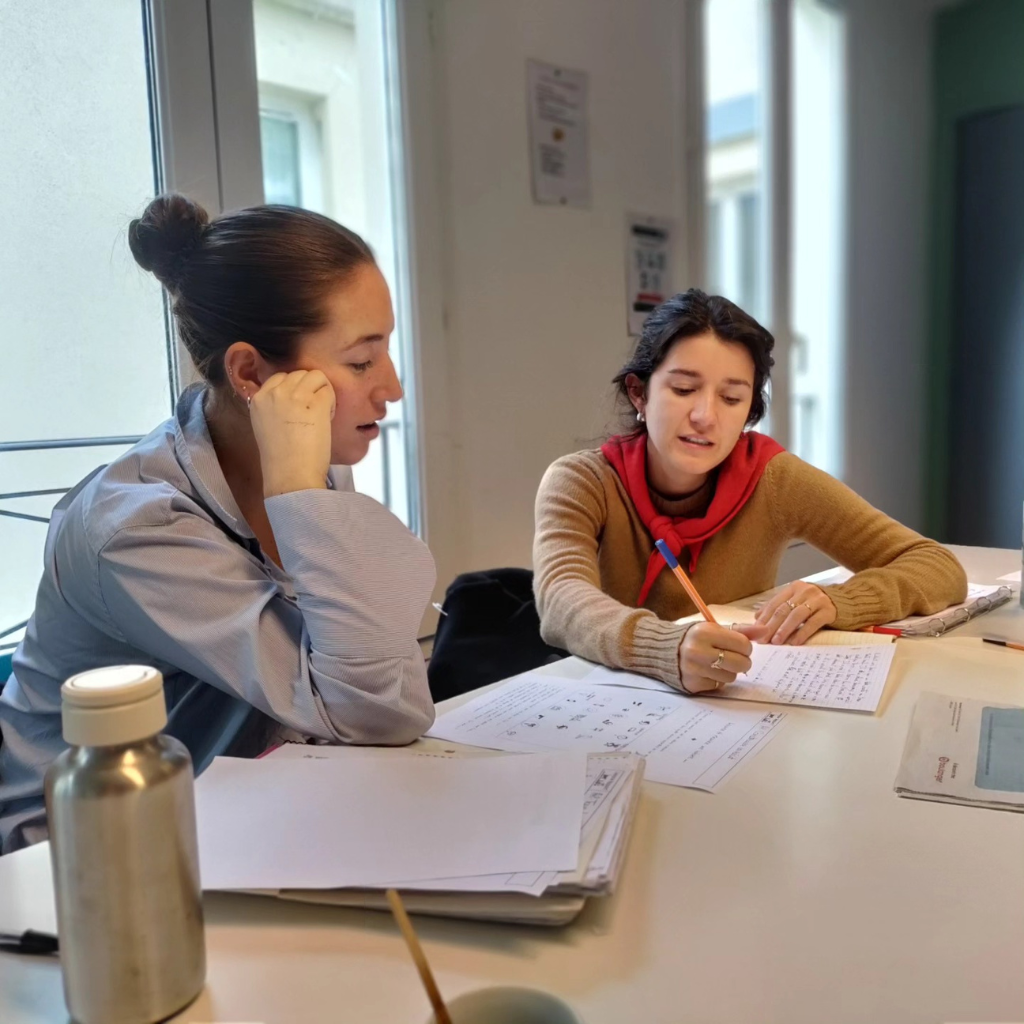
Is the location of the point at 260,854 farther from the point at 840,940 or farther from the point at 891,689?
the point at 891,689

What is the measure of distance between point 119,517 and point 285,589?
0.18 metres

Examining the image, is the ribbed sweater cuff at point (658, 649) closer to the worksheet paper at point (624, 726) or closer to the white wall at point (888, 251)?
the worksheet paper at point (624, 726)

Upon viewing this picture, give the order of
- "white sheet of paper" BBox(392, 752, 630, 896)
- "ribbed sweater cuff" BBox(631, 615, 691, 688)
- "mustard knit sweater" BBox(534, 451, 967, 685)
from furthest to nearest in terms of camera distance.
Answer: "mustard knit sweater" BBox(534, 451, 967, 685) → "ribbed sweater cuff" BBox(631, 615, 691, 688) → "white sheet of paper" BBox(392, 752, 630, 896)

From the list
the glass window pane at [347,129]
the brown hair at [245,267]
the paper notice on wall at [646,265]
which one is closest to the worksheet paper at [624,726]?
the brown hair at [245,267]

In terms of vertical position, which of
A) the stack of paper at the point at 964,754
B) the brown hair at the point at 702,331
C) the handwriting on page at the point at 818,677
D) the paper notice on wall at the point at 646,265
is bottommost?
the handwriting on page at the point at 818,677

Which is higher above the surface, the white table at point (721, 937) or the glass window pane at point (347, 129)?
the glass window pane at point (347, 129)

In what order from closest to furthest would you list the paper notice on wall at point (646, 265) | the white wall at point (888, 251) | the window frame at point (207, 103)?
the window frame at point (207, 103)
the paper notice on wall at point (646, 265)
the white wall at point (888, 251)

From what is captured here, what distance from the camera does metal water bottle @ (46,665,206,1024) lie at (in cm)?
43

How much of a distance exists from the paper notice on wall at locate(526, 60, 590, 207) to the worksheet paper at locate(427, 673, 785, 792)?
1.79 metres

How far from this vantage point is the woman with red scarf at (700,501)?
1467mm

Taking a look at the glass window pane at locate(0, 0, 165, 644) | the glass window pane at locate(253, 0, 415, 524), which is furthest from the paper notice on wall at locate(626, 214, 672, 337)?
the glass window pane at locate(0, 0, 165, 644)

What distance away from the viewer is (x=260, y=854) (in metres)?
0.61

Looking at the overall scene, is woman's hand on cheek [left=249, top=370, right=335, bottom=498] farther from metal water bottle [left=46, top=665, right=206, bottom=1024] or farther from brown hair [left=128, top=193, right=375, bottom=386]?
metal water bottle [left=46, top=665, right=206, bottom=1024]

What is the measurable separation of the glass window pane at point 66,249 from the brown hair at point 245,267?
Answer: 70cm
